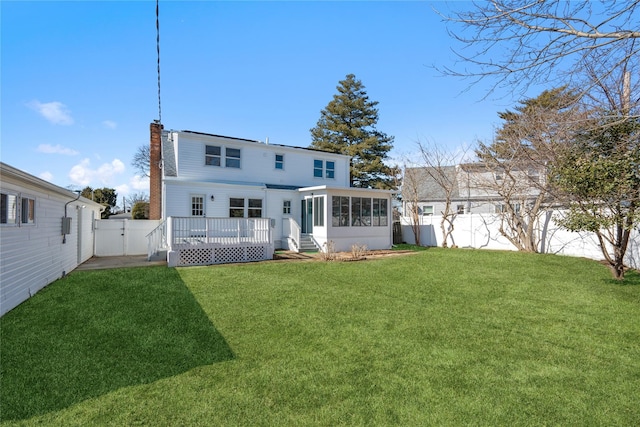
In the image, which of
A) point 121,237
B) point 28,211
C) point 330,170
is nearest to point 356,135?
point 330,170

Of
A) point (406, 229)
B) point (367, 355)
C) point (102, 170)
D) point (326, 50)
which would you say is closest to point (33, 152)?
point (326, 50)

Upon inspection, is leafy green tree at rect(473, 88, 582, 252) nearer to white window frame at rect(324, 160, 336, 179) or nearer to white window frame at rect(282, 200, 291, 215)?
white window frame at rect(324, 160, 336, 179)

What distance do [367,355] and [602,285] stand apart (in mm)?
7939

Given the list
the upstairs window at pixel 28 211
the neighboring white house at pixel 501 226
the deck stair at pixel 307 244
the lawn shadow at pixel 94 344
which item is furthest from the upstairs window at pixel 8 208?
the neighboring white house at pixel 501 226

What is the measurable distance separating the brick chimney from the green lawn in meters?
9.35

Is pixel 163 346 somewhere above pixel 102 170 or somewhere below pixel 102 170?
below

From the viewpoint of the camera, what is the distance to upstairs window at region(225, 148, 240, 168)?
1661cm

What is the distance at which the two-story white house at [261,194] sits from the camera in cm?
1514

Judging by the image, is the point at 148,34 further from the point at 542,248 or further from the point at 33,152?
the point at 542,248

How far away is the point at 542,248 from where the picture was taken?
14.4m

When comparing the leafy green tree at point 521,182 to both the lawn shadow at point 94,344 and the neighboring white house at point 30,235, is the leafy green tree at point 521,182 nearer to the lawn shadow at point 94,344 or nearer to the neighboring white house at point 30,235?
the lawn shadow at point 94,344

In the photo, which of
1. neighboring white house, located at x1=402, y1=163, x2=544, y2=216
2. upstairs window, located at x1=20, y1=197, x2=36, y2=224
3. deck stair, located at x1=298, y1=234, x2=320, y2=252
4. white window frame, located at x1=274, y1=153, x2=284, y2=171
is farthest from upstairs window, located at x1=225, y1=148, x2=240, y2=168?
neighboring white house, located at x1=402, y1=163, x2=544, y2=216

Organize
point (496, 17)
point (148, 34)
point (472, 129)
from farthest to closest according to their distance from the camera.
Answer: point (472, 129)
point (148, 34)
point (496, 17)

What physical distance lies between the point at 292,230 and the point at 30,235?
10.2 m
